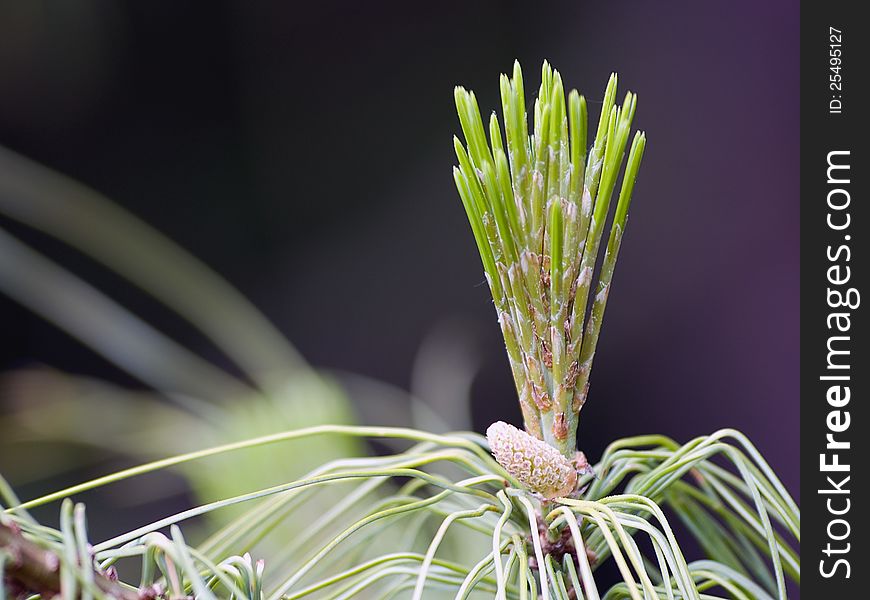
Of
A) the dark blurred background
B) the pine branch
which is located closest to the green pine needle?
the pine branch

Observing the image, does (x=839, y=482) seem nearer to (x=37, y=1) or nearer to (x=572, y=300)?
(x=572, y=300)

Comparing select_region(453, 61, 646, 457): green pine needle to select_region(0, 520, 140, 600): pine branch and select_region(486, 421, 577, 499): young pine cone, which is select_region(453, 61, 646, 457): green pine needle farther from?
select_region(0, 520, 140, 600): pine branch

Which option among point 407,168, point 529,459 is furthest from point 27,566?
point 407,168

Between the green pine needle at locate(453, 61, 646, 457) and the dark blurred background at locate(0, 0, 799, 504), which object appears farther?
the dark blurred background at locate(0, 0, 799, 504)

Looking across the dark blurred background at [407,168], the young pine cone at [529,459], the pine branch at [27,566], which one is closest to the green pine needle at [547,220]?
the young pine cone at [529,459]

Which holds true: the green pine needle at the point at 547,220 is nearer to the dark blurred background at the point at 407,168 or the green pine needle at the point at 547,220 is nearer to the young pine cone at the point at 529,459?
the young pine cone at the point at 529,459

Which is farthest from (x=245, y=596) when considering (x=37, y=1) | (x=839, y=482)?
(x=37, y=1)
